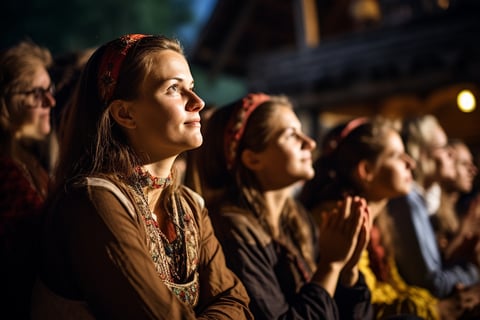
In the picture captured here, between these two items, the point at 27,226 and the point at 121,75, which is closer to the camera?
the point at 121,75

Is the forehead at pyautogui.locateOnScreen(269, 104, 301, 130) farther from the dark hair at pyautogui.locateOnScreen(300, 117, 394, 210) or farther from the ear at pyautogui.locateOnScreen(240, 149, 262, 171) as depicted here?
the dark hair at pyautogui.locateOnScreen(300, 117, 394, 210)

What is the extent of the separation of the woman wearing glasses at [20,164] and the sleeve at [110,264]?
0.35 meters

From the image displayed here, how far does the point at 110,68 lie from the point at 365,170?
82.2 inches

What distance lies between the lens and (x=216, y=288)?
1.83m

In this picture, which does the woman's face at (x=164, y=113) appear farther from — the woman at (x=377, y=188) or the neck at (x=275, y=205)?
the woman at (x=377, y=188)

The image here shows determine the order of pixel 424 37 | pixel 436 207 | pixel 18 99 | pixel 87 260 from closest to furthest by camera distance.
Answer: pixel 87 260, pixel 18 99, pixel 436 207, pixel 424 37

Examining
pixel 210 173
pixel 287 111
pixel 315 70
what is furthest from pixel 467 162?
pixel 315 70

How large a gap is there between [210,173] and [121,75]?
1.14m

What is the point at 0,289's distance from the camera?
1852 mm

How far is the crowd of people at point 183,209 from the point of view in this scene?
61.2 inches

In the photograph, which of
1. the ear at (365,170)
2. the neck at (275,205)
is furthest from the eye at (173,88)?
the ear at (365,170)

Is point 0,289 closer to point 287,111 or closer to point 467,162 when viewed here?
point 287,111

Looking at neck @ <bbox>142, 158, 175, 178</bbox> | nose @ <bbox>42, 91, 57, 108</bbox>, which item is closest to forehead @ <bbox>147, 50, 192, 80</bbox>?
neck @ <bbox>142, 158, 175, 178</bbox>

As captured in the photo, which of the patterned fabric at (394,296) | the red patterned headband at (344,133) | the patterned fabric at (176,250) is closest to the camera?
the patterned fabric at (176,250)
